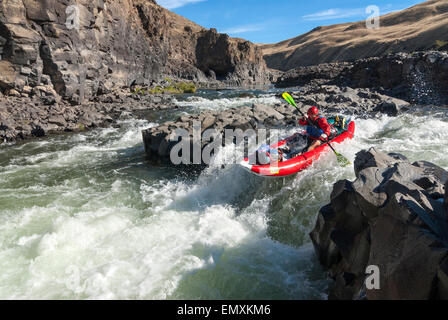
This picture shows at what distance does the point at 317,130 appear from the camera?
704 centimetres

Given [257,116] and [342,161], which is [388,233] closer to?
[342,161]

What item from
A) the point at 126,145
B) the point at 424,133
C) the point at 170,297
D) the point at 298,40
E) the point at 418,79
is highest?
the point at 298,40

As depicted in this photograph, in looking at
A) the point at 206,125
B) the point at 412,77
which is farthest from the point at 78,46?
the point at 412,77

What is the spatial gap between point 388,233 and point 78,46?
64.7ft

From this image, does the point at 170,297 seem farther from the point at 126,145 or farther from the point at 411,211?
the point at 126,145

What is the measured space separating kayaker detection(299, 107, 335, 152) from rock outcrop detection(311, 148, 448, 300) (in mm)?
2760

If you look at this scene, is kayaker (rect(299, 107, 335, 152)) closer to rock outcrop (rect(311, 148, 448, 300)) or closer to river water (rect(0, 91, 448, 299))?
river water (rect(0, 91, 448, 299))

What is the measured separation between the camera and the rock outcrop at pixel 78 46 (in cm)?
1367

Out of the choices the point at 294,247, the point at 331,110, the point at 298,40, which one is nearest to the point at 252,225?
the point at 294,247

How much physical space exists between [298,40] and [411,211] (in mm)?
168190

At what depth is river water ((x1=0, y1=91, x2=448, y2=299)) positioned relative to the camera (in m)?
3.80

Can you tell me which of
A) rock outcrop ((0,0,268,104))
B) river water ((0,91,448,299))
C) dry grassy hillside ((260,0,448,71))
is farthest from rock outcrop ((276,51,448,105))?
dry grassy hillside ((260,0,448,71))

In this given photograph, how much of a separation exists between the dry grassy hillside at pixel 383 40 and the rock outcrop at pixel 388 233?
72697 millimetres

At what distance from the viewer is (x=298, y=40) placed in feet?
503
